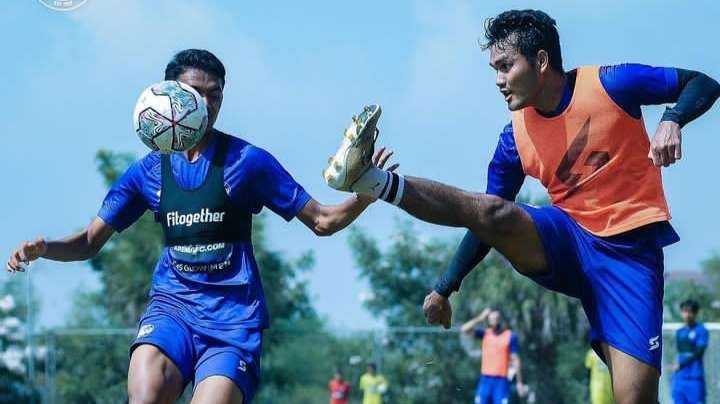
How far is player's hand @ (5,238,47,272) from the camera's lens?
7188 mm

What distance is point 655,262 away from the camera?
22.0ft

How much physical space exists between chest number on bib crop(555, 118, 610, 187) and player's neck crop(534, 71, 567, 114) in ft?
0.65

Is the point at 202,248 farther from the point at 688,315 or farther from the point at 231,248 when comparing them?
the point at 688,315

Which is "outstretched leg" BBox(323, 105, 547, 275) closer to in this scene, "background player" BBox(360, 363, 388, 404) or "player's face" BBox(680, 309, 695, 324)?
"player's face" BBox(680, 309, 695, 324)

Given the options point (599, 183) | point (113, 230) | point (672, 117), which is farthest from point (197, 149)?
point (672, 117)

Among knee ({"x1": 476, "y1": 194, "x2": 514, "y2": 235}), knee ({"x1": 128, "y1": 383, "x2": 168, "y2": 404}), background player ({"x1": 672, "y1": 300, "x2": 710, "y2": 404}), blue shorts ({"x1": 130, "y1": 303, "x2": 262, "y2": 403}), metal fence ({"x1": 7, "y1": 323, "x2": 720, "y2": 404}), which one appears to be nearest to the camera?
knee ({"x1": 476, "y1": 194, "x2": 514, "y2": 235})

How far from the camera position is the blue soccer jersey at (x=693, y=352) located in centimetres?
1797

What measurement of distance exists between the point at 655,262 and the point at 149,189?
262cm

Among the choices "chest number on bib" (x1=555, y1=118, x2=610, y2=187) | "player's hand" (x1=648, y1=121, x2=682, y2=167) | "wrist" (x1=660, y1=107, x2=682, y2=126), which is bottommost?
"player's hand" (x1=648, y1=121, x2=682, y2=167)

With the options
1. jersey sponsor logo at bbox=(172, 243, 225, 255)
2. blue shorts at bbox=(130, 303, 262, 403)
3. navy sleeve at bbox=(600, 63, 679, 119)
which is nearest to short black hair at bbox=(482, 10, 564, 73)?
navy sleeve at bbox=(600, 63, 679, 119)

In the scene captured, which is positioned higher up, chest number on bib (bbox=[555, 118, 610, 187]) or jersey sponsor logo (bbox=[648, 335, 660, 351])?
chest number on bib (bbox=[555, 118, 610, 187])

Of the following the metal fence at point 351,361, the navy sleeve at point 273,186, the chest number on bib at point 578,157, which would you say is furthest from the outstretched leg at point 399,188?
the metal fence at point 351,361

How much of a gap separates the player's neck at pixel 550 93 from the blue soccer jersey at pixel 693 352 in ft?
39.1

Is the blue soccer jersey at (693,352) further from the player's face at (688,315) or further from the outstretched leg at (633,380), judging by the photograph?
the outstretched leg at (633,380)
